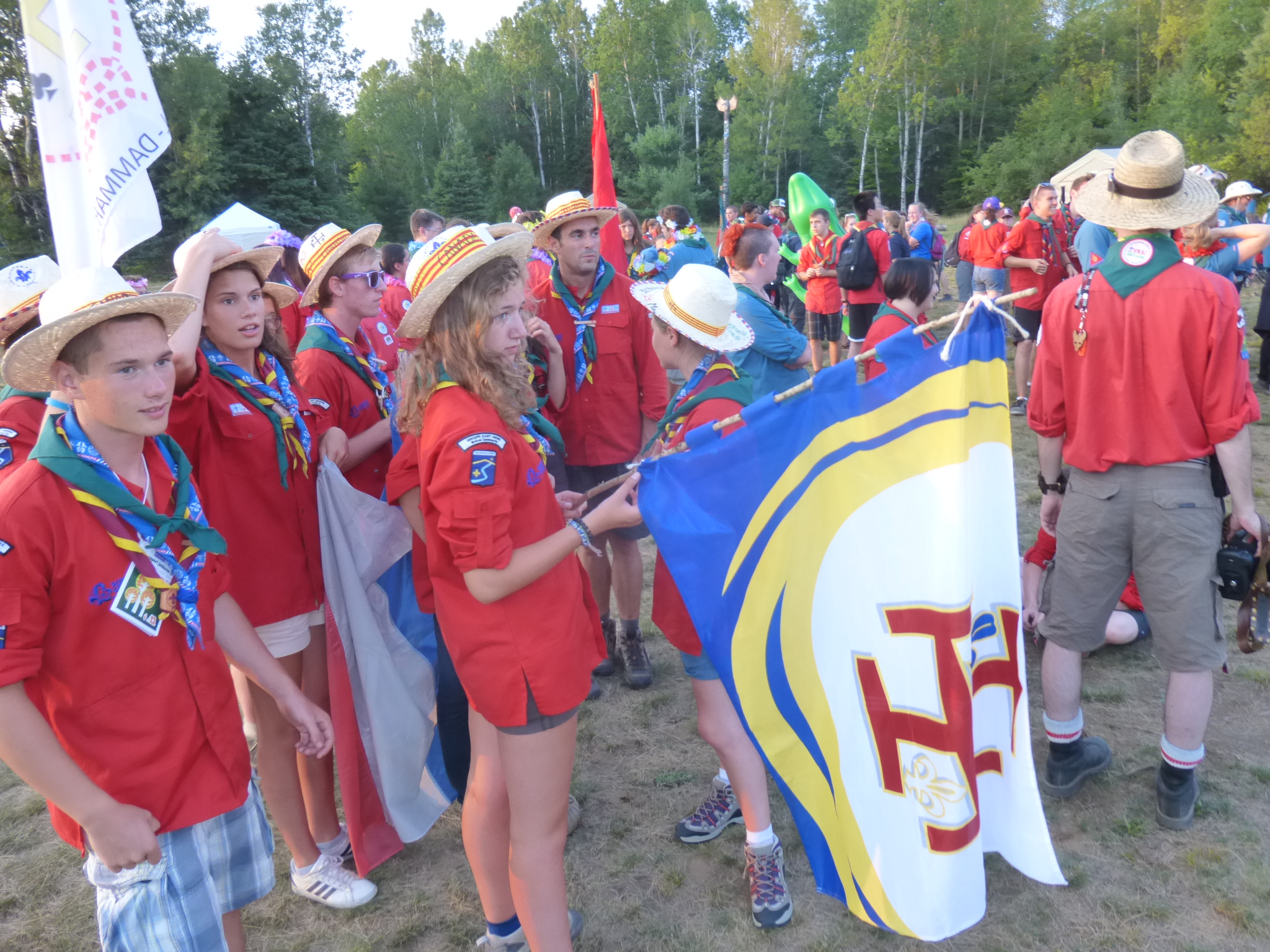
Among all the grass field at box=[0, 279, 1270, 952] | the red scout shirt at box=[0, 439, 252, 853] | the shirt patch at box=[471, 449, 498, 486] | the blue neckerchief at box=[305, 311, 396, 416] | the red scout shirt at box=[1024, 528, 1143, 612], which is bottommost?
the grass field at box=[0, 279, 1270, 952]

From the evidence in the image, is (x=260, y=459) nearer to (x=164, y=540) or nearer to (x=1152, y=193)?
(x=164, y=540)

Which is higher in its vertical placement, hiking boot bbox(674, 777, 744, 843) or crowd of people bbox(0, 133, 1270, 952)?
crowd of people bbox(0, 133, 1270, 952)

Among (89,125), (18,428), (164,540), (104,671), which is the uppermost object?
(89,125)

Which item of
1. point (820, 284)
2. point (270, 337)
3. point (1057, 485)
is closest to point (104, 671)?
point (270, 337)

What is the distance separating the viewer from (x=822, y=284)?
10.3m

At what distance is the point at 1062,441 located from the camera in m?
3.31

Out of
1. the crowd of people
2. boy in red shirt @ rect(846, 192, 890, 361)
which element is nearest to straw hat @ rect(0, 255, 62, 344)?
the crowd of people

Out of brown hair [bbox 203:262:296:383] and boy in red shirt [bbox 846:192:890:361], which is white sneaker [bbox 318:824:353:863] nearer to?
brown hair [bbox 203:262:296:383]

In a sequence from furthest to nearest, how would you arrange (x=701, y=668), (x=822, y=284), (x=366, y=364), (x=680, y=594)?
(x=822, y=284)
(x=366, y=364)
(x=701, y=668)
(x=680, y=594)

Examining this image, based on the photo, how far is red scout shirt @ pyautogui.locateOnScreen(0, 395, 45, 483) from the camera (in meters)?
2.13

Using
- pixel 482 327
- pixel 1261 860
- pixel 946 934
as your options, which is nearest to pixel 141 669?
pixel 482 327

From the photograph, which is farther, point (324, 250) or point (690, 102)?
point (690, 102)

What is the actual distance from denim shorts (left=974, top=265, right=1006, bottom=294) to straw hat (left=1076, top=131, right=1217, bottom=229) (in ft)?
25.3

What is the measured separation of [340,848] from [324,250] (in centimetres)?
227
